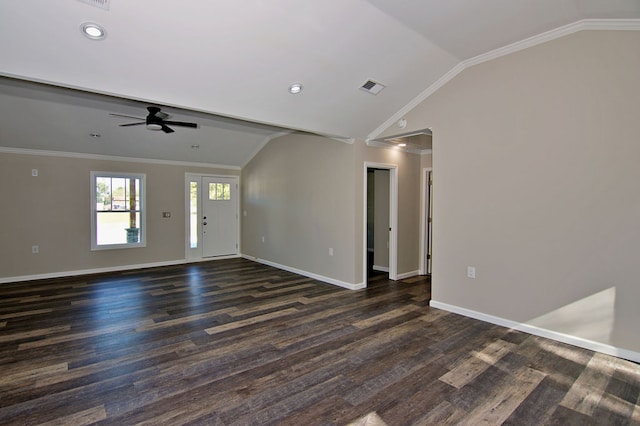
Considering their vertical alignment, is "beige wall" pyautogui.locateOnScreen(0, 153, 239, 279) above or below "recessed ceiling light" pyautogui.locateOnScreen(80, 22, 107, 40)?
below

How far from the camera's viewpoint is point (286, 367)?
112 inches

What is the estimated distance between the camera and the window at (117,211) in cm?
648

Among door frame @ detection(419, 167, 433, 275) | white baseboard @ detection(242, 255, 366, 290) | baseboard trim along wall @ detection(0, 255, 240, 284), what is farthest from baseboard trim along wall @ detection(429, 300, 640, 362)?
baseboard trim along wall @ detection(0, 255, 240, 284)

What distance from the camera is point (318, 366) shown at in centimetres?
287

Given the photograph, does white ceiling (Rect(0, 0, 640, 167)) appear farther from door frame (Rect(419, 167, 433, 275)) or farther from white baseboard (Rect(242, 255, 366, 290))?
white baseboard (Rect(242, 255, 366, 290))

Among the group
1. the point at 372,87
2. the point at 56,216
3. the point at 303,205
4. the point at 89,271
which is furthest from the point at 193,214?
the point at 372,87

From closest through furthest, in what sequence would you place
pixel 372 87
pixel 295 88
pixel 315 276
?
pixel 295 88
pixel 372 87
pixel 315 276

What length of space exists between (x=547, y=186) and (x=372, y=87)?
2253 millimetres

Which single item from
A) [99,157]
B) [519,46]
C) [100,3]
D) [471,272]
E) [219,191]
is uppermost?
[519,46]

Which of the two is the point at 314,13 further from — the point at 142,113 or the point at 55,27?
the point at 142,113

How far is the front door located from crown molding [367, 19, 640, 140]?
459 centimetres

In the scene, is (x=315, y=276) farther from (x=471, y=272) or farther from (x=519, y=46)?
(x=519, y=46)

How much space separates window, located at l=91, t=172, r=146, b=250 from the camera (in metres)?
6.48

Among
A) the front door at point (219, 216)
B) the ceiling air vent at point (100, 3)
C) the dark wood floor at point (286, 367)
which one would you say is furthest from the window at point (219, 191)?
the ceiling air vent at point (100, 3)
